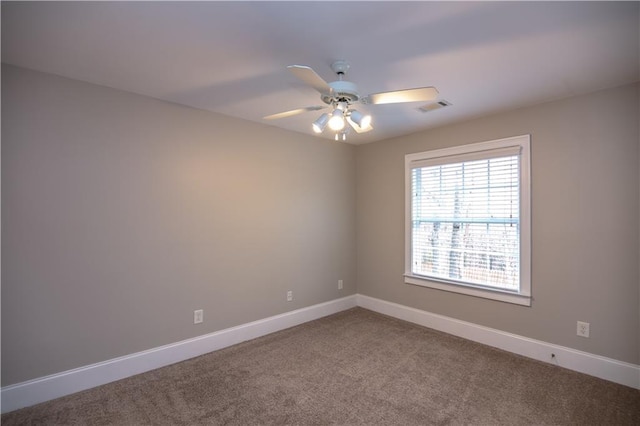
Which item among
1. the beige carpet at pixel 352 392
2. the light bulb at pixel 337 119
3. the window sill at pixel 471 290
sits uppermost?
the light bulb at pixel 337 119

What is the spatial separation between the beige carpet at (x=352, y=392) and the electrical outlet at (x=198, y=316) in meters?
0.36

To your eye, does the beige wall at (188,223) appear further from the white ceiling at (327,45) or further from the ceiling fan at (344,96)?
the ceiling fan at (344,96)

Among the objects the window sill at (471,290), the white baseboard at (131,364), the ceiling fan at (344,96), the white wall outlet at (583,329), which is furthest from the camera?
the window sill at (471,290)

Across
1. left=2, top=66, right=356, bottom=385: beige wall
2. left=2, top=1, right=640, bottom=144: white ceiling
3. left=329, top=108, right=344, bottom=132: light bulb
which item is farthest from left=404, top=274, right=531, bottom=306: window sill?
left=329, top=108, right=344, bottom=132: light bulb

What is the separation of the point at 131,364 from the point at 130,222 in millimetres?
1242

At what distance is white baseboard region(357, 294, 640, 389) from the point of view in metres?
2.58

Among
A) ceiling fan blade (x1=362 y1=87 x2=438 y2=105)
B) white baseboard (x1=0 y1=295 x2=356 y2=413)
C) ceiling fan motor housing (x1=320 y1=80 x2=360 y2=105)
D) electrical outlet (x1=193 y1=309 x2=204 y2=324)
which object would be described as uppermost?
ceiling fan motor housing (x1=320 y1=80 x2=360 y2=105)

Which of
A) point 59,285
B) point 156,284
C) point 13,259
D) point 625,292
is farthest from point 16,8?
point 625,292

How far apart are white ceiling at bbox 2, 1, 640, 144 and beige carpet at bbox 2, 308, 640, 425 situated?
8.13ft

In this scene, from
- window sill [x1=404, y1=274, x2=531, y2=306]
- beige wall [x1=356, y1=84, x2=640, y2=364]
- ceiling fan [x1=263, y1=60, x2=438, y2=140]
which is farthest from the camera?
window sill [x1=404, y1=274, x2=531, y2=306]

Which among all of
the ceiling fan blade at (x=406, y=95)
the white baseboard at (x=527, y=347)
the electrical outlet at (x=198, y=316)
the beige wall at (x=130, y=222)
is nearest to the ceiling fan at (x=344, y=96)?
the ceiling fan blade at (x=406, y=95)

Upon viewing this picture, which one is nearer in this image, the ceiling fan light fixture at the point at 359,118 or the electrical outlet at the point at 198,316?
the ceiling fan light fixture at the point at 359,118

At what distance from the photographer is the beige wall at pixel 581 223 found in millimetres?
2574

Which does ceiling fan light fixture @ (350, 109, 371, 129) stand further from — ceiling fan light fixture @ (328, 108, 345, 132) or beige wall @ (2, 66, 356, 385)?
beige wall @ (2, 66, 356, 385)
